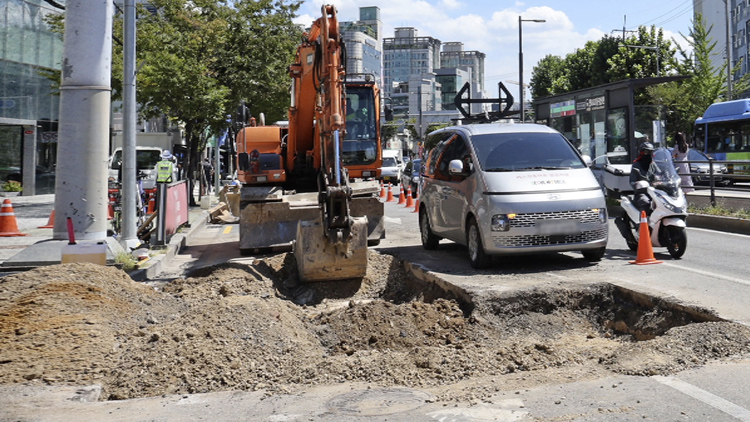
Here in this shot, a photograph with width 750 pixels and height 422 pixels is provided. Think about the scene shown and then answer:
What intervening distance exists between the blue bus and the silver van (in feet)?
76.5

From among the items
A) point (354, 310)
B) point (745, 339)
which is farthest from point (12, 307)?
point (745, 339)

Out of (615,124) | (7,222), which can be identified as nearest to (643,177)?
(615,124)

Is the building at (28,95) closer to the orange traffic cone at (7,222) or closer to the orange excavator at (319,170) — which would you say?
the orange traffic cone at (7,222)

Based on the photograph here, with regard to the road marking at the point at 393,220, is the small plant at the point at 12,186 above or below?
above

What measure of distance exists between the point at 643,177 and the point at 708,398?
6736mm

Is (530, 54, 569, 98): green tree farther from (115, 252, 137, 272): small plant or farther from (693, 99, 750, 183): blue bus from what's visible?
(115, 252, 137, 272): small plant

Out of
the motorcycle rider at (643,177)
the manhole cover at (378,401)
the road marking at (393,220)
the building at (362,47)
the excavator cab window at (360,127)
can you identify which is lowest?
the manhole cover at (378,401)

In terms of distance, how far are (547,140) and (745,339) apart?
5.29 metres

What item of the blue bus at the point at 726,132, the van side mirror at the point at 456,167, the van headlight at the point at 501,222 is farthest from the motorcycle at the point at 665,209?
the blue bus at the point at 726,132

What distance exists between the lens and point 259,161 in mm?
13797

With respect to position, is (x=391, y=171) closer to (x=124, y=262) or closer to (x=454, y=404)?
(x=124, y=262)

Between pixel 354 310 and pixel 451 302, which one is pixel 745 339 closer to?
pixel 451 302

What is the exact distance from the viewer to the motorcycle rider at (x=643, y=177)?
10.8 metres

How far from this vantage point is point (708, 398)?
4.77 meters
